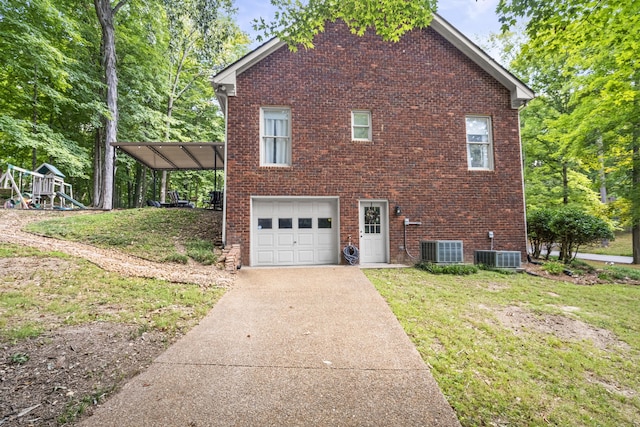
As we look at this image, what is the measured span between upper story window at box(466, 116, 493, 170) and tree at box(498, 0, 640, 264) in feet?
8.00

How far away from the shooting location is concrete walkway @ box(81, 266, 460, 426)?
2.28 metres

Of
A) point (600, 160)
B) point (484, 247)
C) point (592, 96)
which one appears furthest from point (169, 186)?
point (600, 160)

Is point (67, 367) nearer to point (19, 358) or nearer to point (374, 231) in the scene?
point (19, 358)

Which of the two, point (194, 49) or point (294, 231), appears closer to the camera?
point (294, 231)

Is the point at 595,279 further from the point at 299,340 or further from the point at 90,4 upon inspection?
the point at 90,4

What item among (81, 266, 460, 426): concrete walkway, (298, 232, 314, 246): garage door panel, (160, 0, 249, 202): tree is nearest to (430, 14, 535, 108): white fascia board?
(298, 232, 314, 246): garage door panel

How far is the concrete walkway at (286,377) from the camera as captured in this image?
2281mm

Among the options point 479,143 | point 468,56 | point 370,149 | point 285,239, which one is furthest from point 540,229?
point 285,239

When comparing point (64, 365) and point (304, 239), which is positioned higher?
point (304, 239)

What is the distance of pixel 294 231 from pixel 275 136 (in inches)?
121

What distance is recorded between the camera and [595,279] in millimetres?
7957

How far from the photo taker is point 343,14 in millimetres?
5551

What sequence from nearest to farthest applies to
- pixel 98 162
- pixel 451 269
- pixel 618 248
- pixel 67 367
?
pixel 67 367 → pixel 451 269 → pixel 98 162 → pixel 618 248

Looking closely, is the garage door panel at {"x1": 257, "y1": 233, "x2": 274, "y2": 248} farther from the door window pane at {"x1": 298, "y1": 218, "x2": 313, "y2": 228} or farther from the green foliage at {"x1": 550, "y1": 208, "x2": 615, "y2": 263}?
the green foliage at {"x1": 550, "y1": 208, "x2": 615, "y2": 263}
